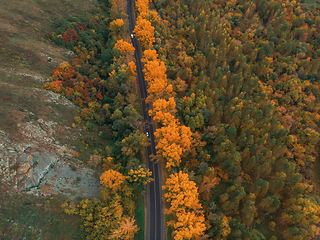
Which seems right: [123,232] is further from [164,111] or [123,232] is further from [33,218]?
[164,111]

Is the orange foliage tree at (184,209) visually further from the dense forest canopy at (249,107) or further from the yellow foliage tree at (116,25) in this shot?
the yellow foliage tree at (116,25)

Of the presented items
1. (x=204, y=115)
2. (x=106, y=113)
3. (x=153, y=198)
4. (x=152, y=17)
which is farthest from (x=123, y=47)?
(x=153, y=198)

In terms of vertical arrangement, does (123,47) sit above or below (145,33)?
below

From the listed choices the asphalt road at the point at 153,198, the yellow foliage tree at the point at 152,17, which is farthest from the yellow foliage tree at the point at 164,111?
the yellow foliage tree at the point at 152,17

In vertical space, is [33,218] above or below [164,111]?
below

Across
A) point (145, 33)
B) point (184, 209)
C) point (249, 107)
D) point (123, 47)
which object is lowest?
point (184, 209)

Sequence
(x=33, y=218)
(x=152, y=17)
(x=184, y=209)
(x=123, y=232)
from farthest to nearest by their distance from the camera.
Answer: (x=152, y=17) → (x=184, y=209) → (x=123, y=232) → (x=33, y=218)

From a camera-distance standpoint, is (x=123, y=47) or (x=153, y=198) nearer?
(x=153, y=198)

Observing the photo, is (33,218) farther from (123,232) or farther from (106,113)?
(106,113)

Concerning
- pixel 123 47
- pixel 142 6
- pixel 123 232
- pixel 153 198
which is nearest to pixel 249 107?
pixel 153 198

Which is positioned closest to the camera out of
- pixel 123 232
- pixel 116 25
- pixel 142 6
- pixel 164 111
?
pixel 123 232
